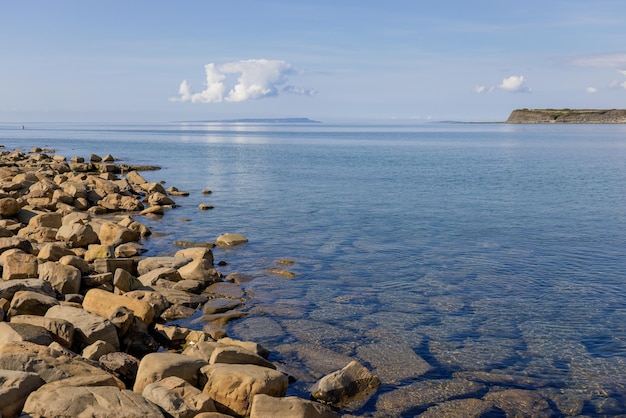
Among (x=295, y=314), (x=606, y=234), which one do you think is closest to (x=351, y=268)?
(x=295, y=314)

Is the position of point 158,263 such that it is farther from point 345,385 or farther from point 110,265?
point 345,385

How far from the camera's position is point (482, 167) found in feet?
210

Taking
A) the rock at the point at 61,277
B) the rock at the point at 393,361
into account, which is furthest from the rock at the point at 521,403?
the rock at the point at 61,277

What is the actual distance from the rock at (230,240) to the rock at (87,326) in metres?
11.6

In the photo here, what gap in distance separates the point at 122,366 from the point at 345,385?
4045 mm

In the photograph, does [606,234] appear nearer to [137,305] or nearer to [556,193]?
[556,193]

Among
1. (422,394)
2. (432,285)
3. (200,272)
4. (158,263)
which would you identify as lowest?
(422,394)

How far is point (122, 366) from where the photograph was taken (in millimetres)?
10883

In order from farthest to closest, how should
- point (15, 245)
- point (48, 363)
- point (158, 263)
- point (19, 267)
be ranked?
point (158, 263)
point (15, 245)
point (19, 267)
point (48, 363)

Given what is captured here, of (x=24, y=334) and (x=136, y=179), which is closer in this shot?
(x=24, y=334)

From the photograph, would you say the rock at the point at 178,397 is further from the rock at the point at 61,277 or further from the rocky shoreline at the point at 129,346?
the rock at the point at 61,277

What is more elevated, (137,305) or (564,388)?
(137,305)

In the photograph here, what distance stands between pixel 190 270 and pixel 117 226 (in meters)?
5.90

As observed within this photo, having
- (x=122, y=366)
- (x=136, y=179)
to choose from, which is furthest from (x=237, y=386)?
(x=136, y=179)
